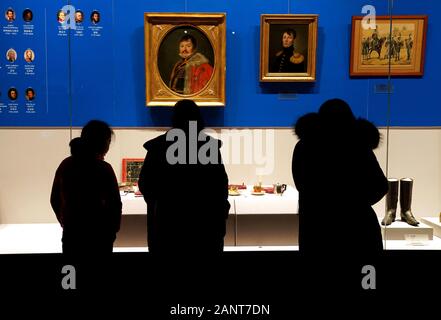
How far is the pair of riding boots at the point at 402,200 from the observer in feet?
13.6

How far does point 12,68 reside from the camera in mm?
3885

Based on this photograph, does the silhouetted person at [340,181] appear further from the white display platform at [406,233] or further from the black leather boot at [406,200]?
the black leather boot at [406,200]

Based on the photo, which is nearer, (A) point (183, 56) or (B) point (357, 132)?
(B) point (357, 132)

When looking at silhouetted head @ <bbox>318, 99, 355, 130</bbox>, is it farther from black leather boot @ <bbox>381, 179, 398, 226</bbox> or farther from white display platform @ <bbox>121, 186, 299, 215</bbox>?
black leather boot @ <bbox>381, 179, 398, 226</bbox>

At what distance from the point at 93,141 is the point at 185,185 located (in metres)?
0.66

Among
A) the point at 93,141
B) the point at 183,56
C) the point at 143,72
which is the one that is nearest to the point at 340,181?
the point at 93,141

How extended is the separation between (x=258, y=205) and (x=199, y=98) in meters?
1.10

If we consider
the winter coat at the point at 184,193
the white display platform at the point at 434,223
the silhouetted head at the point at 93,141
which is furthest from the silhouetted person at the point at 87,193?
the white display platform at the point at 434,223

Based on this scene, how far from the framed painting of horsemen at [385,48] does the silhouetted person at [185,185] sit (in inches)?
71.4

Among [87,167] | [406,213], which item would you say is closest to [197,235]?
[87,167]

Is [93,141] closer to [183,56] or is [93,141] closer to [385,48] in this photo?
[183,56]

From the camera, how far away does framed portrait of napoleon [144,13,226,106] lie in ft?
13.9

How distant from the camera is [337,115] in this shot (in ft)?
9.20

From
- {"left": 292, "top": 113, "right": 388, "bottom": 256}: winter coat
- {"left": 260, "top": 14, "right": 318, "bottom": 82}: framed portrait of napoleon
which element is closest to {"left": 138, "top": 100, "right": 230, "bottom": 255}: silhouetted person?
{"left": 292, "top": 113, "right": 388, "bottom": 256}: winter coat
